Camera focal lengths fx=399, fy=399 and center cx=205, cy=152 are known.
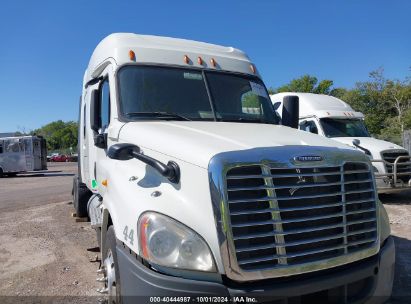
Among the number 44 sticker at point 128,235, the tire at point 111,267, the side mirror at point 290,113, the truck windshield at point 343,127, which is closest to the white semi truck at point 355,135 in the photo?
the truck windshield at point 343,127

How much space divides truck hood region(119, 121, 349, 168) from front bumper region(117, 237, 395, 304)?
82cm

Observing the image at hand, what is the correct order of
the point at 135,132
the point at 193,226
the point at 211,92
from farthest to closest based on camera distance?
the point at 211,92, the point at 135,132, the point at 193,226

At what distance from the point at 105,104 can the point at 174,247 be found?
7.70ft

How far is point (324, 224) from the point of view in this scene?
293 centimetres

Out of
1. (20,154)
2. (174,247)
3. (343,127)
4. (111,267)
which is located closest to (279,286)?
(174,247)

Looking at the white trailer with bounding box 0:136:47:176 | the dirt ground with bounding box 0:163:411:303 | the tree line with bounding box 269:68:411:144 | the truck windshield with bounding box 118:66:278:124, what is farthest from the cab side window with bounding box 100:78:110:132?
the tree line with bounding box 269:68:411:144

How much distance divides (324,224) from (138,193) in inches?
56.0

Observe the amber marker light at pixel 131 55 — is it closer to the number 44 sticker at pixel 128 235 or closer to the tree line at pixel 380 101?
the number 44 sticker at pixel 128 235

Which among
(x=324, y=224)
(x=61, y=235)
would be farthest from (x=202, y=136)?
(x=61, y=235)

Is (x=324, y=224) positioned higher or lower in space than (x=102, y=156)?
lower

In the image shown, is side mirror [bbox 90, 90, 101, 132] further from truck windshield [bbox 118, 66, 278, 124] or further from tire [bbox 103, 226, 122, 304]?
tire [bbox 103, 226, 122, 304]

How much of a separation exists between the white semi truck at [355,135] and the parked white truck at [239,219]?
736cm

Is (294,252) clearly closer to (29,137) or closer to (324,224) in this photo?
(324,224)

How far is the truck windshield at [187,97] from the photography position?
165 inches
